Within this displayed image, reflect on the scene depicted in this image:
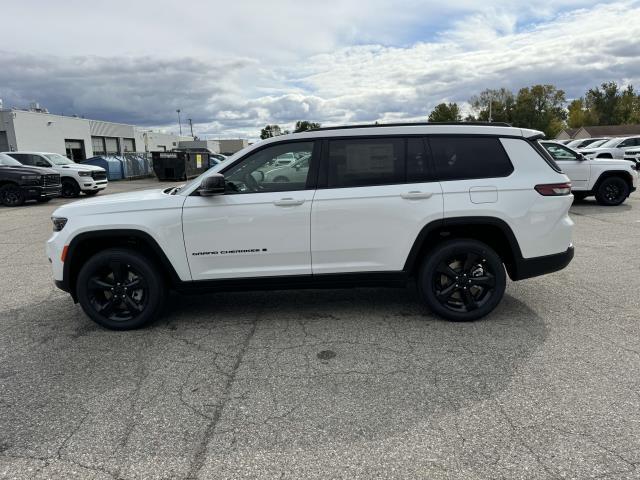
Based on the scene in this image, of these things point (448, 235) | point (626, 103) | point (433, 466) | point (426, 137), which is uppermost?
point (626, 103)

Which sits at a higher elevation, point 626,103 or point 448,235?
point 626,103

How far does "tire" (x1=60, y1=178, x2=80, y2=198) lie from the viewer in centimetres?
→ 1834

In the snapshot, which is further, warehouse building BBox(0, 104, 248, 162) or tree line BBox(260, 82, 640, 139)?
tree line BBox(260, 82, 640, 139)

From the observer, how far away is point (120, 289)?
14.3 feet

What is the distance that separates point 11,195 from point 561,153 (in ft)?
55.3

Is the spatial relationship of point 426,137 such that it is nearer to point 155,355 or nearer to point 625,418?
point 625,418

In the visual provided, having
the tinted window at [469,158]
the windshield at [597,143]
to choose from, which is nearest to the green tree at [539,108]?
the windshield at [597,143]

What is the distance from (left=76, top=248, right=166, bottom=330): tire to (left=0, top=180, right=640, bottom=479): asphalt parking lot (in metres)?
0.16

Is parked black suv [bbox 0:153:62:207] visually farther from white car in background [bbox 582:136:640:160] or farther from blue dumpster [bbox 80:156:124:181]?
white car in background [bbox 582:136:640:160]

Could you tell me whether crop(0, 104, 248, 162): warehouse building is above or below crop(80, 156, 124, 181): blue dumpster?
above

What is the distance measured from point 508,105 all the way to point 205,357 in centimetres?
9396

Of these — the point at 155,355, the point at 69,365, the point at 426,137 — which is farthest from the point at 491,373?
the point at 69,365

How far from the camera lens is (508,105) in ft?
284

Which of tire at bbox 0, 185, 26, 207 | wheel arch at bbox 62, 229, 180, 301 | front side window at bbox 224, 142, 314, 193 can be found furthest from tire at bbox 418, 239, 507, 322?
tire at bbox 0, 185, 26, 207
